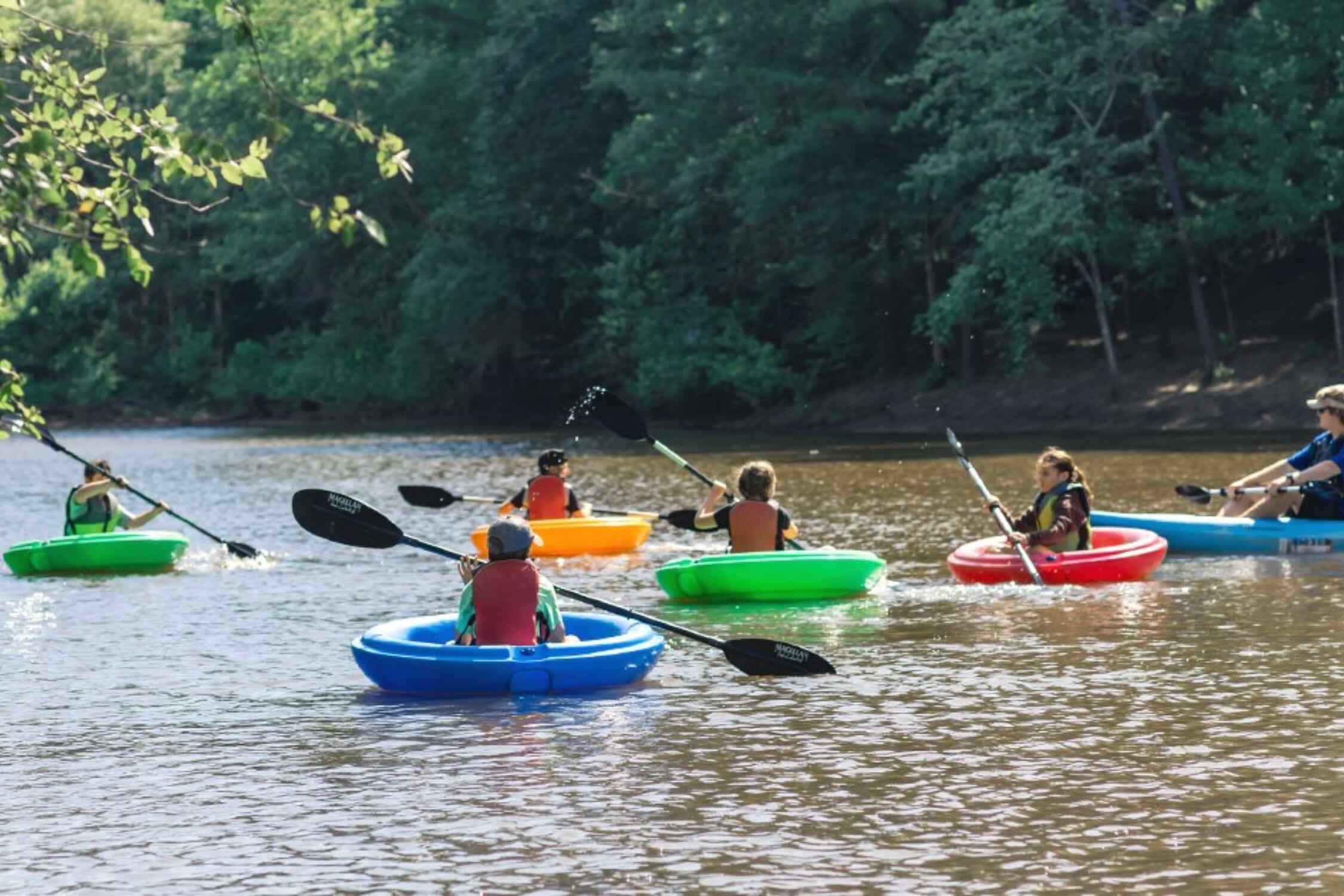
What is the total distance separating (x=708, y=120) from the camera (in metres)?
44.6

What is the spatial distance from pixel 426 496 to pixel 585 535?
2.30 meters

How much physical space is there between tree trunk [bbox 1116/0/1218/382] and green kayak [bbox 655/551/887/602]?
79.8 feet

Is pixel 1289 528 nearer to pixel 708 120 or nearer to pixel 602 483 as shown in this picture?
pixel 602 483

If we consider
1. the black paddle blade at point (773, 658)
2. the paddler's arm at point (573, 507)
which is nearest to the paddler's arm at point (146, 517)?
the paddler's arm at point (573, 507)

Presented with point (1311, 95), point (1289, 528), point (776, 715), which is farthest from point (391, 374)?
point (776, 715)

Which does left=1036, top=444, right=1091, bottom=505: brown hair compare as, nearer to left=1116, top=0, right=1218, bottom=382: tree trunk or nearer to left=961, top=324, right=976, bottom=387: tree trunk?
left=1116, top=0, right=1218, bottom=382: tree trunk

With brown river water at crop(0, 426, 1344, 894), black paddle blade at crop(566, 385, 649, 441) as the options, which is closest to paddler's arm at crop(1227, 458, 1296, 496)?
brown river water at crop(0, 426, 1344, 894)

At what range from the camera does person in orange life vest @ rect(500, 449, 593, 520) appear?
61.3 feet

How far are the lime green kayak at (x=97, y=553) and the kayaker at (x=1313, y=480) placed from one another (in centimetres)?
895

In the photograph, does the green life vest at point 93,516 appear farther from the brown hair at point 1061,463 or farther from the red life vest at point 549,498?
the brown hair at point 1061,463

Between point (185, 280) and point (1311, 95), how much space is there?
1639 inches

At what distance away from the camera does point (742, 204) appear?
44.6m

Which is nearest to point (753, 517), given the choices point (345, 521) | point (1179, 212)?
point (345, 521)

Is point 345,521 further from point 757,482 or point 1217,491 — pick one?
point 1217,491
